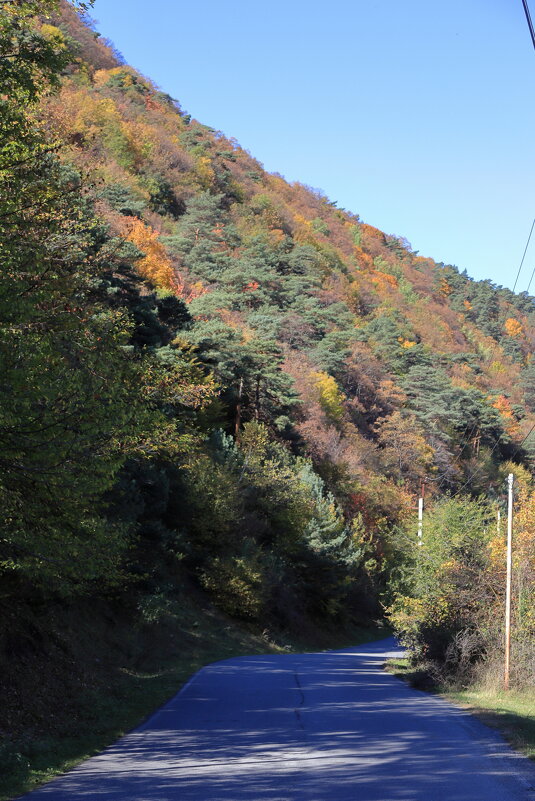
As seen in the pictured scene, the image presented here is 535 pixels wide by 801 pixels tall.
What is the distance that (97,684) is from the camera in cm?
1597

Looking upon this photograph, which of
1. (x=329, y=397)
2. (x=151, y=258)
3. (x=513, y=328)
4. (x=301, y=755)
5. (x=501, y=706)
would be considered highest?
(x=513, y=328)

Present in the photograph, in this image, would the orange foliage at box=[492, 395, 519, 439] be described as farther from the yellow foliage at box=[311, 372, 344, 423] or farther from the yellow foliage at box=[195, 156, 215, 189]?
the yellow foliage at box=[195, 156, 215, 189]

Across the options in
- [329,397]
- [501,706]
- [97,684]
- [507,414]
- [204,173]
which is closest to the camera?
[501,706]

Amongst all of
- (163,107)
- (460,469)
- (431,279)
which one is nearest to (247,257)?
(460,469)

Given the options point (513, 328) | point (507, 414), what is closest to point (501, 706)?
point (507, 414)

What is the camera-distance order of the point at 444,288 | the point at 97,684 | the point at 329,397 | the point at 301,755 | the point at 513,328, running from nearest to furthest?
the point at 301,755 < the point at 97,684 < the point at 329,397 < the point at 513,328 < the point at 444,288

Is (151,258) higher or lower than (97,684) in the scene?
higher

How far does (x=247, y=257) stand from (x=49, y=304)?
74.6 metres

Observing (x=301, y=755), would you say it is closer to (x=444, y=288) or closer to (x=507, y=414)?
(x=507, y=414)

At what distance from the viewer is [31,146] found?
1150 cm

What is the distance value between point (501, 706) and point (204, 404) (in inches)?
627

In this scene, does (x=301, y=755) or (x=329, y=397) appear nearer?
(x=301, y=755)

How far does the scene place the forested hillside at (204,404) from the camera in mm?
10602

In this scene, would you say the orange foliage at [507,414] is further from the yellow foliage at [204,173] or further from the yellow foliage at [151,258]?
the yellow foliage at [204,173]
